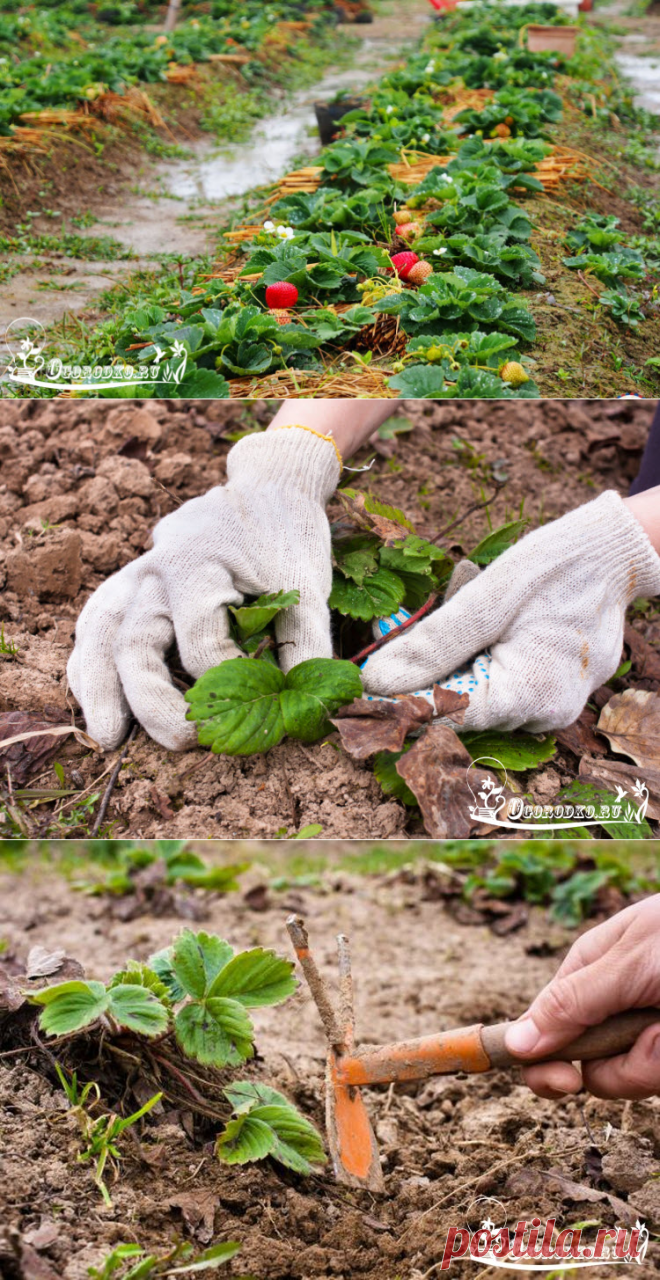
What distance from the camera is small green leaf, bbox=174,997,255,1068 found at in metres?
1.58

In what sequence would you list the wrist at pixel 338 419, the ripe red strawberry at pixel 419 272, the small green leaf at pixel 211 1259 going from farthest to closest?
the ripe red strawberry at pixel 419 272, the wrist at pixel 338 419, the small green leaf at pixel 211 1259

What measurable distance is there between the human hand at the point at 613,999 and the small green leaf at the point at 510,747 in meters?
0.30

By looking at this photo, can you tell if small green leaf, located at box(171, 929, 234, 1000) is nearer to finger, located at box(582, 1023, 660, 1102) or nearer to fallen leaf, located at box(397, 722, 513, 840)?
fallen leaf, located at box(397, 722, 513, 840)

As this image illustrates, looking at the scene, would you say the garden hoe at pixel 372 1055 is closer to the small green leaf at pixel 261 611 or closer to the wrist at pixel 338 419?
the small green leaf at pixel 261 611

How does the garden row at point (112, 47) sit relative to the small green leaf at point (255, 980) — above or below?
above

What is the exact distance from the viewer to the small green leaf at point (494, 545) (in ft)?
6.66

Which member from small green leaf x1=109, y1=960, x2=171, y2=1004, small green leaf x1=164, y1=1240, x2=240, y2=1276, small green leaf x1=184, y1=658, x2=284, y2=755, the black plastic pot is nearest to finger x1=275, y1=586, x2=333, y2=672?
small green leaf x1=184, y1=658, x2=284, y2=755

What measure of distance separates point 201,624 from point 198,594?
57 mm

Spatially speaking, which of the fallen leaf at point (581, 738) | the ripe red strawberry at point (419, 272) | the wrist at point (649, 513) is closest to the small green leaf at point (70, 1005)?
the fallen leaf at point (581, 738)

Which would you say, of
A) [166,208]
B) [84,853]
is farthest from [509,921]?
[166,208]

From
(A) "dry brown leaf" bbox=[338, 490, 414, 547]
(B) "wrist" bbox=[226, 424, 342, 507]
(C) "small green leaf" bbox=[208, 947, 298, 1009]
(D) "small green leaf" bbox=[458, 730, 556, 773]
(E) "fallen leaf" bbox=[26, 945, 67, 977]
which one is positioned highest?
(B) "wrist" bbox=[226, 424, 342, 507]

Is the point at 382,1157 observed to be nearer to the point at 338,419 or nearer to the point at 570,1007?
the point at 570,1007

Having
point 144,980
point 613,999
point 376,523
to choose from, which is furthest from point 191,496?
point 613,999

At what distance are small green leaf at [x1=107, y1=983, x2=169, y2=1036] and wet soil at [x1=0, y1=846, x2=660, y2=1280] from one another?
0.19 metres
